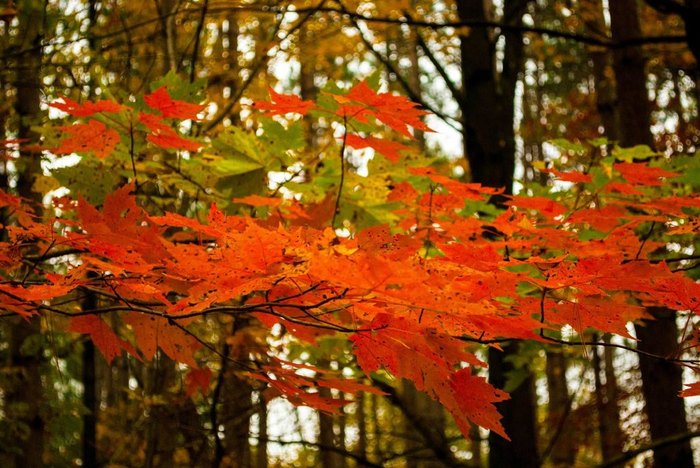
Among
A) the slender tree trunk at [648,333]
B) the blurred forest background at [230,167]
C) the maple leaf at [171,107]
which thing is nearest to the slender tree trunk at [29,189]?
the blurred forest background at [230,167]

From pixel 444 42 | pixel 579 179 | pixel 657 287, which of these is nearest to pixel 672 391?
pixel 579 179

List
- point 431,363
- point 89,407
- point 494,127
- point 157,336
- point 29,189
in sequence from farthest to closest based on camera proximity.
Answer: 1. point 89,407
2. point 494,127
3. point 29,189
4. point 157,336
5. point 431,363

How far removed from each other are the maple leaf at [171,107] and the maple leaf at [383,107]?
0.36m

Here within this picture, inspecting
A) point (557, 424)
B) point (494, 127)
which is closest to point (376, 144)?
point (494, 127)

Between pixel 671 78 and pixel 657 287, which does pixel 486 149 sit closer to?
pixel 657 287

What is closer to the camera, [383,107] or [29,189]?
[383,107]

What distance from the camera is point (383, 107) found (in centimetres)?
145

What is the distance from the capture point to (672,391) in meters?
3.18

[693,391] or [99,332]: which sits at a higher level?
Result: [99,332]

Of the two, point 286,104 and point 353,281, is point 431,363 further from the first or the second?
point 286,104

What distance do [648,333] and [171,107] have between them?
2731 millimetres

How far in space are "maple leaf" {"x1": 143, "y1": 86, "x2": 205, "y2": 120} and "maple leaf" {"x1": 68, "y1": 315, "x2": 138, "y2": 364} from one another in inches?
20.5

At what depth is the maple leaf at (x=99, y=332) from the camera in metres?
1.42

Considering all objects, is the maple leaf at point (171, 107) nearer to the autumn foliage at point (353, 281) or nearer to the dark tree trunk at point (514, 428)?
the autumn foliage at point (353, 281)
